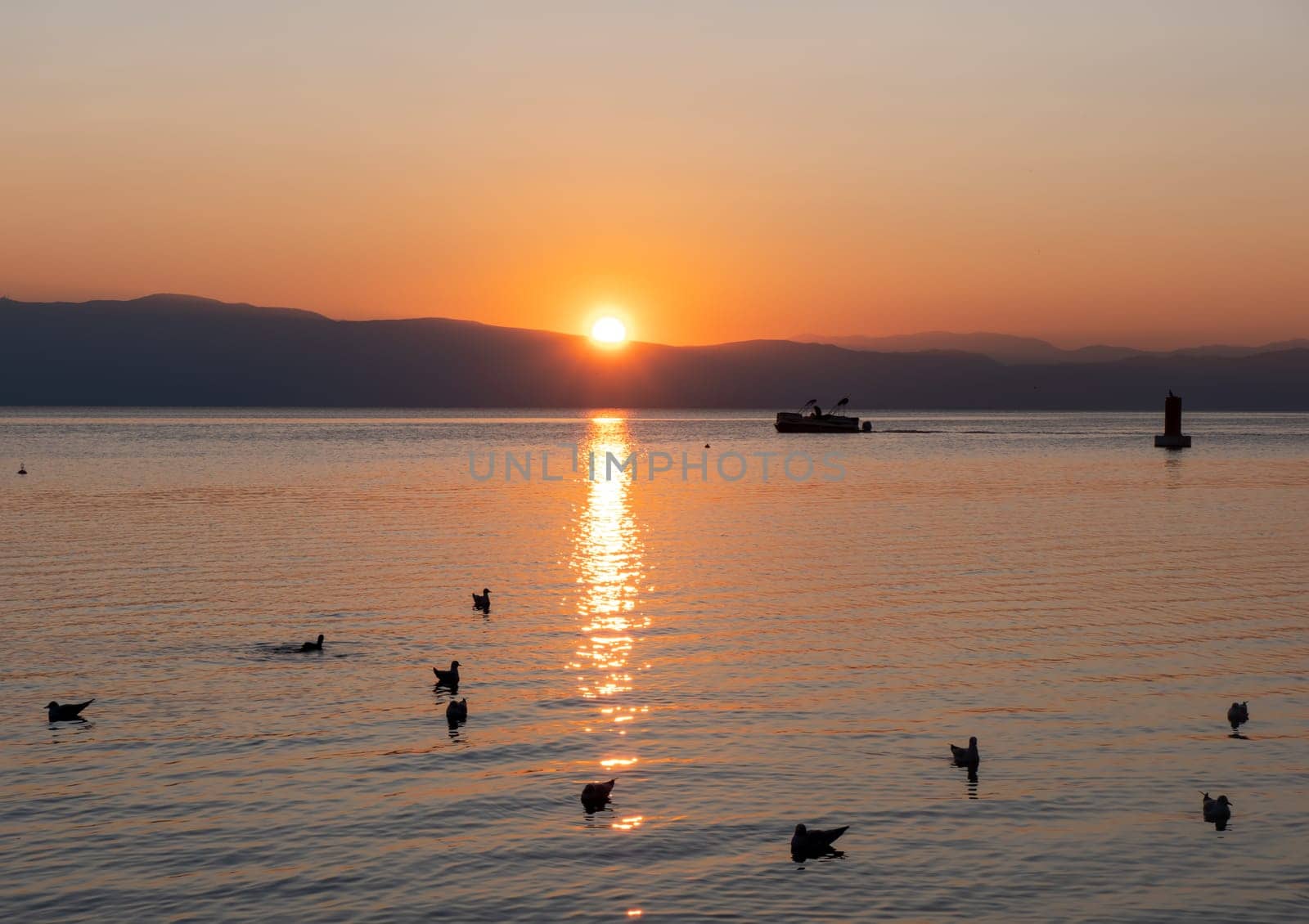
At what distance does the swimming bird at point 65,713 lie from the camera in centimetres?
2214

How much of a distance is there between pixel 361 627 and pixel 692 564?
52.3 ft

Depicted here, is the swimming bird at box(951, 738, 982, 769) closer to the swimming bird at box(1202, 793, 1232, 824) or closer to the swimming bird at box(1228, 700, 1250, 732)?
the swimming bird at box(1202, 793, 1232, 824)

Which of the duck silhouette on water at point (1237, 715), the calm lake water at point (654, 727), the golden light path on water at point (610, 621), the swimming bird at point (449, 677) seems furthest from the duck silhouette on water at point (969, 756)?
the swimming bird at point (449, 677)

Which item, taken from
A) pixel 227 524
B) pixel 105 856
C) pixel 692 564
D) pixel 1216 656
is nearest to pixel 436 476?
pixel 227 524

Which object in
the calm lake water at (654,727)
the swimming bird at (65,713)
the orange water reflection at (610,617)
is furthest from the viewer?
the orange water reflection at (610,617)

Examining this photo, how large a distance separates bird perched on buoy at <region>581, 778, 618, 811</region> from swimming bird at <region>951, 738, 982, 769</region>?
5.61m

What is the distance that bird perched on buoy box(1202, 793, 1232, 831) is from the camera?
56.1ft

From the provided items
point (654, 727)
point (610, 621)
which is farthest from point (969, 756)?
point (610, 621)

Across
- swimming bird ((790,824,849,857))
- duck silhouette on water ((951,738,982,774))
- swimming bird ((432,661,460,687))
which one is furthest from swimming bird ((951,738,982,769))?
swimming bird ((432,661,460,687))

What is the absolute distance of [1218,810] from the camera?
17125 millimetres

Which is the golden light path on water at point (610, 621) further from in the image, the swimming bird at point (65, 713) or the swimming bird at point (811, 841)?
the swimming bird at point (65, 713)

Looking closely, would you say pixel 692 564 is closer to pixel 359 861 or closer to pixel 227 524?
pixel 227 524

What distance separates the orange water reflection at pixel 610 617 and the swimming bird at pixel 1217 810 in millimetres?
7878

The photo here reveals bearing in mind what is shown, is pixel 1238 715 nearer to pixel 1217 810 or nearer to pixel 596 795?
pixel 1217 810
